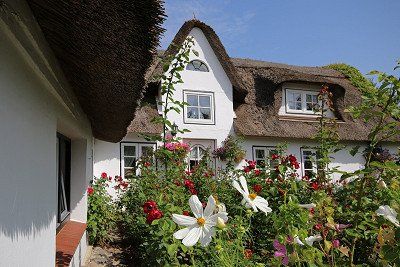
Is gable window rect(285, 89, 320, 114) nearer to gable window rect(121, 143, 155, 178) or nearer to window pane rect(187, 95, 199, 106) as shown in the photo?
window pane rect(187, 95, 199, 106)

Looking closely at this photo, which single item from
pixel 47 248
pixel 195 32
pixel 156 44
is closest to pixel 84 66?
pixel 156 44

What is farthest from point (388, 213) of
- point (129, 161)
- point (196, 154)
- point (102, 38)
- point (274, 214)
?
point (196, 154)

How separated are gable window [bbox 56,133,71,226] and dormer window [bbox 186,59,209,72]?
301 inches

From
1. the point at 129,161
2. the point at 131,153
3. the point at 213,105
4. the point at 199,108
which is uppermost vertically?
the point at 213,105

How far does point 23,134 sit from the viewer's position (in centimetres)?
174

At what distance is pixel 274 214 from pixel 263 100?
1240 cm

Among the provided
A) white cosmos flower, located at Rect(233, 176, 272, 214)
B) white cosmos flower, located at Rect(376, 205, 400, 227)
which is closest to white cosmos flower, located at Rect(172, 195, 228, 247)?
white cosmos flower, located at Rect(233, 176, 272, 214)

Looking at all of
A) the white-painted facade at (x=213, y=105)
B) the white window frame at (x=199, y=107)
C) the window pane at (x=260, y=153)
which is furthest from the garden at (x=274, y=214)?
the window pane at (x=260, y=153)

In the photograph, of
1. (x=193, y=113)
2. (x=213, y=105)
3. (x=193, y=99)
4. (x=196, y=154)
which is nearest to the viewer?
(x=196, y=154)

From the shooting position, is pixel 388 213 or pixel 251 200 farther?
pixel 251 200

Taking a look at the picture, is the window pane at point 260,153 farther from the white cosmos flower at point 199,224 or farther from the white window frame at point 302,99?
the white cosmos flower at point 199,224

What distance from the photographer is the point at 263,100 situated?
1371 cm

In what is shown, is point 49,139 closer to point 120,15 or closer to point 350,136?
point 120,15

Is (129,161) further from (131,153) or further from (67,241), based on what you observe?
(67,241)
